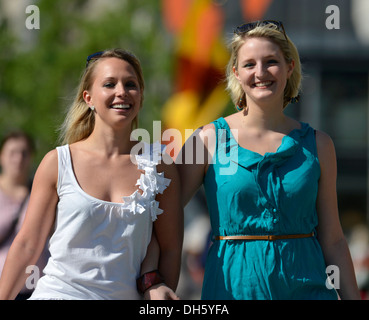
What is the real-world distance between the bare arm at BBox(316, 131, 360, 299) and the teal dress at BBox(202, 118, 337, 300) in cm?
7

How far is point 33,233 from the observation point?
3.39 meters

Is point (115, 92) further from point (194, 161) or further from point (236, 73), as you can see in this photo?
point (236, 73)

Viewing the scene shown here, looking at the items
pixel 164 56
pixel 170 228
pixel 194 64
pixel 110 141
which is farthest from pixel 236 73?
pixel 194 64

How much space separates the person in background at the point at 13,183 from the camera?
4.87 m

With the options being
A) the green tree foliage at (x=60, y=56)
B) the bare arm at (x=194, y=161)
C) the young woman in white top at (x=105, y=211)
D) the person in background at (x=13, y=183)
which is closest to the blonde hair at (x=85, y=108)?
the young woman in white top at (x=105, y=211)

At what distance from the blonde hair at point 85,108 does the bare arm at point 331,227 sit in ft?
3.26

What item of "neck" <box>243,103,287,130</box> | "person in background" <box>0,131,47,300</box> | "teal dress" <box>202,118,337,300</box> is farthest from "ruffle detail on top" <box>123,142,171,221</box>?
"person in background" <box>0,131,47,300</box>

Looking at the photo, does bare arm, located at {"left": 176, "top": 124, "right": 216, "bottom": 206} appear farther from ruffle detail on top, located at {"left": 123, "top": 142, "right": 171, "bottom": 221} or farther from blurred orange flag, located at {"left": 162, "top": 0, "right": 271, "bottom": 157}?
blurred orange flag, located at {"left": 162, "top": 0, "right": 271, "bottom": 157}

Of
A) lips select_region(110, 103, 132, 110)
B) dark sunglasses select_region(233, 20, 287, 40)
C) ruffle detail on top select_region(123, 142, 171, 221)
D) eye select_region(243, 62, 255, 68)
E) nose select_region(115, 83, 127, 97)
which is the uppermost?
dark sunglasses select_region(233, 20, 287, 40)

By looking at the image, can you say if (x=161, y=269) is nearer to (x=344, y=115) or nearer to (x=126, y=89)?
(x=126, y=89)

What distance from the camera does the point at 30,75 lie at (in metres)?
17.3

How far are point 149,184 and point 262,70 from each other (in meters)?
0.80

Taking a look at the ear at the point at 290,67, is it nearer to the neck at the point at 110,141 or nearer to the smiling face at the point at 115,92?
the smiling face at the point at 115,92

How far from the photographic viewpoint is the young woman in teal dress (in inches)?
138
